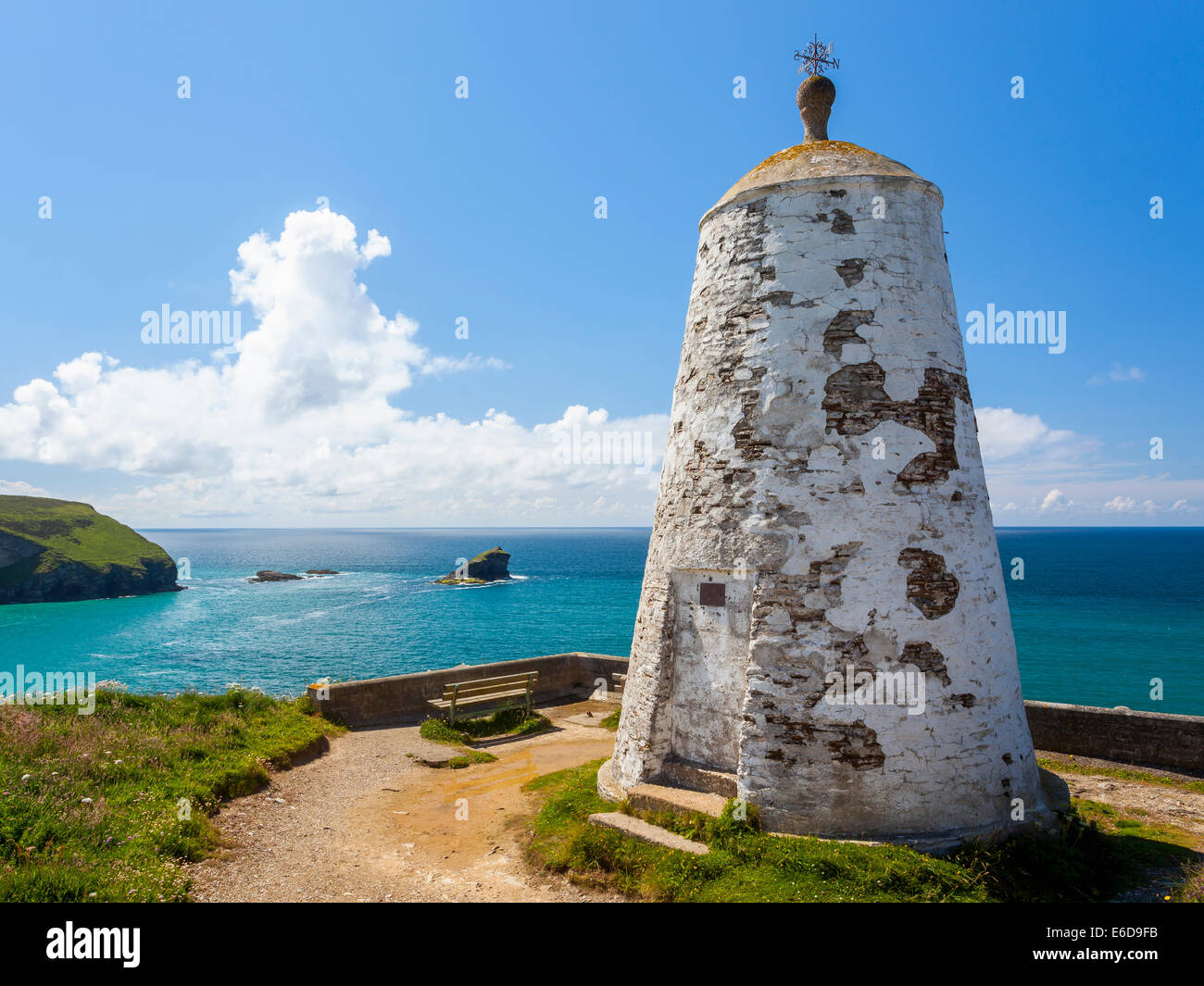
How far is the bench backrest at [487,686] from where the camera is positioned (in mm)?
13312

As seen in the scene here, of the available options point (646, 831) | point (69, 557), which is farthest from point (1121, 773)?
point (69, 557)

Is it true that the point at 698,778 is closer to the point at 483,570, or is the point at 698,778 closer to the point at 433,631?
the point at 433,631

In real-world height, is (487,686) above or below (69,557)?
above

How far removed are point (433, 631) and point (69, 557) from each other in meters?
53.7

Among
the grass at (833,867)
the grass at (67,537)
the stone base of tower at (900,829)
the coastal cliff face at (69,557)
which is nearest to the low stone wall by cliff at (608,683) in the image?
the grass at (833,867)

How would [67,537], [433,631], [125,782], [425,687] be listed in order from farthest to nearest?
1. [67,537]
2. [433,631]
3. [425,687]
4. [125,782]

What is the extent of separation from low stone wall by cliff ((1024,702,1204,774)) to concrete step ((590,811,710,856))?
6360mm

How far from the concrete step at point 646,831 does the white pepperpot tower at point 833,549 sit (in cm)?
56

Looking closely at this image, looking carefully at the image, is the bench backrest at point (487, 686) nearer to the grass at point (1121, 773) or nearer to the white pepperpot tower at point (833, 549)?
the white pepperpot tower at point (833, 549)

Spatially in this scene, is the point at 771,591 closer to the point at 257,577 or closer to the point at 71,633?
the point at 71,633

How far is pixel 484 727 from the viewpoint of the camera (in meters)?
13.2

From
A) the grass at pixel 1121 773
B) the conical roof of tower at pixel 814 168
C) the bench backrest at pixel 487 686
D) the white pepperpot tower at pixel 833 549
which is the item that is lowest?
the grass at pixel 1121 773

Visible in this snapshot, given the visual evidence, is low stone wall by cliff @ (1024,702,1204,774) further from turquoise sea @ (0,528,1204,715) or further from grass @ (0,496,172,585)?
grass @ (0,496,172,585)
